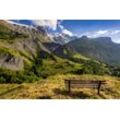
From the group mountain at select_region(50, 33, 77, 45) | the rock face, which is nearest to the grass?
the rock face

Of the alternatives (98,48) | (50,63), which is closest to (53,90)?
(50,63)

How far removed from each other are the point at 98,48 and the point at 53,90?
778mm

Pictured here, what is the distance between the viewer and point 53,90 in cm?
654

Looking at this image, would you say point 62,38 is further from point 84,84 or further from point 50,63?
point 84,84

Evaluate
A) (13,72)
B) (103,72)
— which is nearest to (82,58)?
(103,72)

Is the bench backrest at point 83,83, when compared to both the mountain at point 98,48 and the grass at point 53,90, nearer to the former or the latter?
the grass at point 53,90

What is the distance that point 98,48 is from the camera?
21.6ft

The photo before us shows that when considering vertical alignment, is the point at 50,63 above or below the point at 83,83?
above

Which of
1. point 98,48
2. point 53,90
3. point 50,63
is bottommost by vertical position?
point 53,90

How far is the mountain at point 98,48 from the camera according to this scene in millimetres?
6559

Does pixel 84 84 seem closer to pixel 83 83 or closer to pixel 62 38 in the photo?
pixel 83 83

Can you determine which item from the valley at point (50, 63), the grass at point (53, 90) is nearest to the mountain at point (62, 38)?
the valley at point (50, 63)
